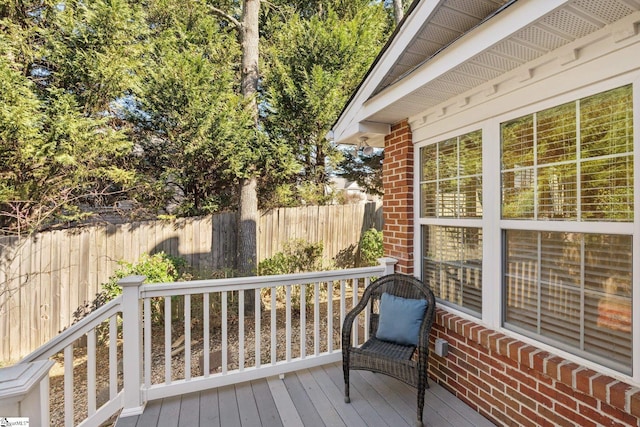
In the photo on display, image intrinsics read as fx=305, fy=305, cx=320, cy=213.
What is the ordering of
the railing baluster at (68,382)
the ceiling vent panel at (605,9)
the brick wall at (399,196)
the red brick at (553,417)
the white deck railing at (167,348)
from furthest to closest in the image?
1. the brick wall at (399,196)
2. the white deck railing at (167,348)
3. the railing baluster at (68,382)
4. the red brick at (553,417)
5. the ceiling vent panel at (605,9)

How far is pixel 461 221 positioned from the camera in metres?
2.55

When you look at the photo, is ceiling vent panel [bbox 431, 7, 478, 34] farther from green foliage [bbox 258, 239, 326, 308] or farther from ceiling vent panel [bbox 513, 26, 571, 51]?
green foliage [bbox 258, 239, 326, 308]

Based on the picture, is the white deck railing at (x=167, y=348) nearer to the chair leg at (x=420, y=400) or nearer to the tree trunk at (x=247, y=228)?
the chair leg at (x=420, y=400)

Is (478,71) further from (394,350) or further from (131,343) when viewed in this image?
(131,343)

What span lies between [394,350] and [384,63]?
236 cm

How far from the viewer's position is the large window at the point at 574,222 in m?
1.60

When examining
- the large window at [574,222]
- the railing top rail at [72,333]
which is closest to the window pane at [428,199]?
the large window at [574,222]

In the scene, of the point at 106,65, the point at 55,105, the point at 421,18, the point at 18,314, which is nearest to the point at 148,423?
the point at 18,314

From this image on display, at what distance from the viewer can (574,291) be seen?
1.79m

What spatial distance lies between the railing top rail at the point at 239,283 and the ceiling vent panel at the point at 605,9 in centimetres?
238

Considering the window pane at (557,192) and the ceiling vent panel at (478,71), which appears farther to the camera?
the ceiling vent panel at (478,71)

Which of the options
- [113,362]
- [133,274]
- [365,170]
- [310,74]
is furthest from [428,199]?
[365,170]

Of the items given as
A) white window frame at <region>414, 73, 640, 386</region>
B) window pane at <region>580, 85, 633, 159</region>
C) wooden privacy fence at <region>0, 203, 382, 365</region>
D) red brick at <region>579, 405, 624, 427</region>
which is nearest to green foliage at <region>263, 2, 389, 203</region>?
wooden privacy fence at <region>0, 203, 382, 365</region>

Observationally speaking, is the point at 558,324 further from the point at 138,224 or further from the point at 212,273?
the point at 138,224
